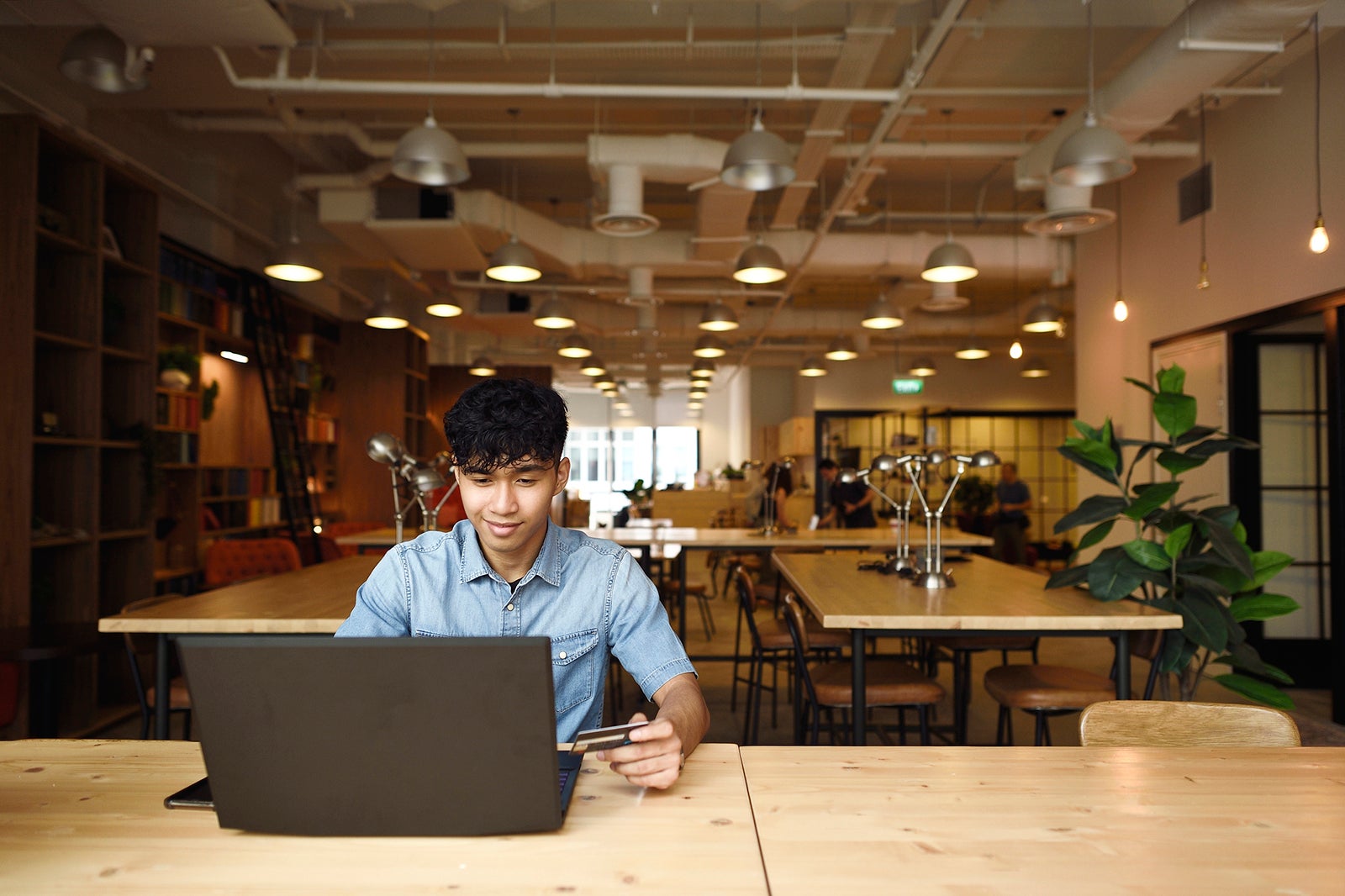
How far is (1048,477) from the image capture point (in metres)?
15.6

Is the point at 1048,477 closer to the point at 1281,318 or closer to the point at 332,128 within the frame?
the point at 1281,318

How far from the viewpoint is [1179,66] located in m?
4.39

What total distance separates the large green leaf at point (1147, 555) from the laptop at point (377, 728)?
338 centimetres

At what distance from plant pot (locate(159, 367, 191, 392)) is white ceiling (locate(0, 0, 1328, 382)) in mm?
1691

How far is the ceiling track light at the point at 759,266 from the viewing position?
6137mm

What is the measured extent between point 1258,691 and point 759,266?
3675 mm

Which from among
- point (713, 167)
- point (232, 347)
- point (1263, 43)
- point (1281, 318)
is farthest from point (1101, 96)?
point (232, 347)

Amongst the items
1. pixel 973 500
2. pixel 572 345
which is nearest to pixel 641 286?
pixel 572 345

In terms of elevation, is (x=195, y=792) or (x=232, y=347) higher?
(x=232, y=347)

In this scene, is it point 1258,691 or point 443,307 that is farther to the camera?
point 443,307

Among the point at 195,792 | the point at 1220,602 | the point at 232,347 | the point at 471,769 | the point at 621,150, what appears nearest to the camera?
the point at 471,769

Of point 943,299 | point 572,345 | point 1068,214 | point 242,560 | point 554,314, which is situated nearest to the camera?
point 1068,214

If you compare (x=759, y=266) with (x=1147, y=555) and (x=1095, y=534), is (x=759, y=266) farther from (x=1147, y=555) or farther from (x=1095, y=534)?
(x=1147, y=555)

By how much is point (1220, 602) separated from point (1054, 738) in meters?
1.37
